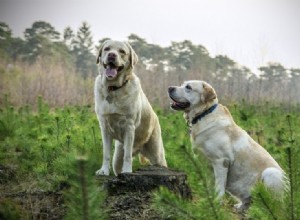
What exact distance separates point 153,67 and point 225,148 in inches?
475

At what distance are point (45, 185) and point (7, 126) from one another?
127 inches

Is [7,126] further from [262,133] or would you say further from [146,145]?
[262,133]

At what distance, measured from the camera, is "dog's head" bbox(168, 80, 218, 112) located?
192 inches

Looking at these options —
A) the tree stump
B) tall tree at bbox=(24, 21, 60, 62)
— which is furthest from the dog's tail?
tall tree at bbox=(24, 21, 60, 62)

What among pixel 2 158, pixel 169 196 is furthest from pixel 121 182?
pixel 2 158

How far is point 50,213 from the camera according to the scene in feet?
11.0

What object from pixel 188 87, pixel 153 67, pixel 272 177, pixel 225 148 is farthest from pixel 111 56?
pixel 153 67

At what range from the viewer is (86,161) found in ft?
4.34

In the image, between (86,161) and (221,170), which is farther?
(221,170)

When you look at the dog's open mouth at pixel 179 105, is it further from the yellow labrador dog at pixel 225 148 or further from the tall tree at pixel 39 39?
the tall tree at pixel 39 39

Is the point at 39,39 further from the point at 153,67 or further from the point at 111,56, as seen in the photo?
the point at 111,56

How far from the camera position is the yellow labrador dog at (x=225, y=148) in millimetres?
4531

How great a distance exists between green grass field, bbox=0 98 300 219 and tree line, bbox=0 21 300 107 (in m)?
3.07

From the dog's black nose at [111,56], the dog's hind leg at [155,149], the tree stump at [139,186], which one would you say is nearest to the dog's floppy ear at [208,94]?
the dog's hind leg at [155,149]
